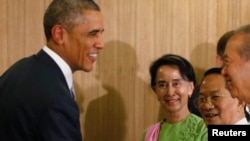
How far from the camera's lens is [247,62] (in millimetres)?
1280

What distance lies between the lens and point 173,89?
1.85 m

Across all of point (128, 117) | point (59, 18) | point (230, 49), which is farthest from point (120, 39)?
point (230, 49)

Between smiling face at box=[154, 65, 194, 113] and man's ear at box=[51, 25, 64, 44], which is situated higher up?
man's ear at box=[51, 25, 64, 44]

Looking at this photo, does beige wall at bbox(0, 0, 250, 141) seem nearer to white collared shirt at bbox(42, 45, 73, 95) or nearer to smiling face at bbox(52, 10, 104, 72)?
smiling face at bbox(52, 10, 104, 72)

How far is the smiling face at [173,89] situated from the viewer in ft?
6.02

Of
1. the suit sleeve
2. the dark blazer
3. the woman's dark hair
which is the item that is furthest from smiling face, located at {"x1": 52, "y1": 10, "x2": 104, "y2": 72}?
the woman's dark hair

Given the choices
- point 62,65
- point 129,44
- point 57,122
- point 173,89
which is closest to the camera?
point 57,122

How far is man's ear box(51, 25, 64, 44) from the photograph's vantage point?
4.71 feet

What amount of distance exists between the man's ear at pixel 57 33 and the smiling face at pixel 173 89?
602mm

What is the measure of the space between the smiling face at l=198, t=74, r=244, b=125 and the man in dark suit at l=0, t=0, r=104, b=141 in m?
0.55

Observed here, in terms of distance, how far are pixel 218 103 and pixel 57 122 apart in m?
0.71

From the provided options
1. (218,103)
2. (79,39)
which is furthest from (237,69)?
(79,39)

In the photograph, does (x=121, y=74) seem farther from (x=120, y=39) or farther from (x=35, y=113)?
(x=35, y=113)

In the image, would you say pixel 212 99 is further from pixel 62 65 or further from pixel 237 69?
pixel 62 65
